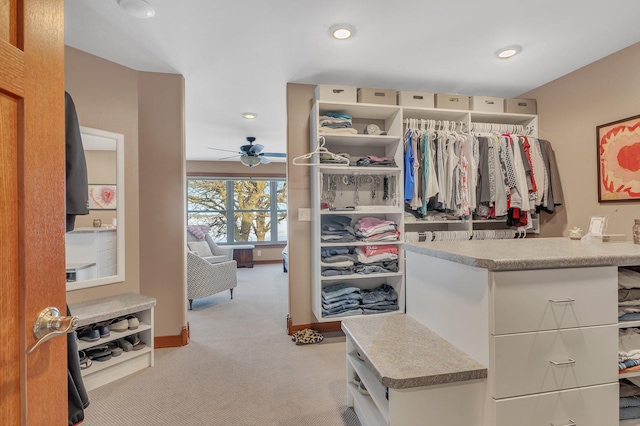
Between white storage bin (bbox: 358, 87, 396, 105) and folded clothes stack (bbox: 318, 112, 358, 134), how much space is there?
229mm

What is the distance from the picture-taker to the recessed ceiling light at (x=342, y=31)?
2083 mm

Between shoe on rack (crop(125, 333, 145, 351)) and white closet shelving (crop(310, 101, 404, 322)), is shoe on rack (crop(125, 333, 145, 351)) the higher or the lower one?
the lower one

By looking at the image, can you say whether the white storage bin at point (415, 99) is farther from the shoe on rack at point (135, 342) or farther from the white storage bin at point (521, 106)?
the shoe on rack at point (135, 342)

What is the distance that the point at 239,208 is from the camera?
7.44 meters

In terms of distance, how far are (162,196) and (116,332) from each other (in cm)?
116

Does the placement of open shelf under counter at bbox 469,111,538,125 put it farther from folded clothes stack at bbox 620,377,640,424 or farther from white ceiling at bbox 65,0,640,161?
folded clothes stack at bbox 620,377,640,424

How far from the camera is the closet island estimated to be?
Answer: 3.71 ft

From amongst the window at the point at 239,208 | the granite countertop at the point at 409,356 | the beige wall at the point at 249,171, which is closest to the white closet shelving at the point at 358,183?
the granite countertop at the point at 409,356

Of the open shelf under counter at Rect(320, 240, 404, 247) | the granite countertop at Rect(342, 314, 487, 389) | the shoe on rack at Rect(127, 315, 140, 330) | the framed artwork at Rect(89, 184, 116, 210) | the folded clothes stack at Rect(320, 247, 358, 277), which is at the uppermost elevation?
the framed artwork at Rect(89, 184, 116, 210)

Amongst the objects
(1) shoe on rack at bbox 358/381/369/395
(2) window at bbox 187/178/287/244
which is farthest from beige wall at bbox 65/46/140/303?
(2) window at bbox 187/178/287/244

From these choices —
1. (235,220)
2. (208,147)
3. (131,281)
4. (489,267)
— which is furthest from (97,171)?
(235,220)

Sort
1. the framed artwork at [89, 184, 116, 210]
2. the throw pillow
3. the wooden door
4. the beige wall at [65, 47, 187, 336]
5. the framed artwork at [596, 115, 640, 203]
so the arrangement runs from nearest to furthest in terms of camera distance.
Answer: the wooden door
the framed artwork at [596, 115, 640, 203]
the framed artwork at [89, 184, 116, 210]
the beige wall at [65, 47, 187, 336]
the throw pillow

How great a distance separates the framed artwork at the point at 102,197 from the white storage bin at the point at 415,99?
2707 mm

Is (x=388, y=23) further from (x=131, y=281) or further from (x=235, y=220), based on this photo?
(x=235, y=220)
